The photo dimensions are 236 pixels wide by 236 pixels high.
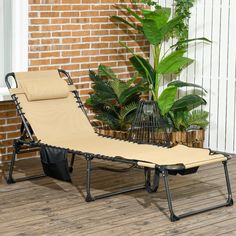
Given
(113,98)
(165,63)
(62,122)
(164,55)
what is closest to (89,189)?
(62,122)

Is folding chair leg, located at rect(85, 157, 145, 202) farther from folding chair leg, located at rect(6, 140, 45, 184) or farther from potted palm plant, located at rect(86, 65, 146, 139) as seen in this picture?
potted palm plant, located at rect(86, 65, 146, 139)

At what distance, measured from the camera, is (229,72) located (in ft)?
26.3

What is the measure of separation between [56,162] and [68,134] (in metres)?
0.61

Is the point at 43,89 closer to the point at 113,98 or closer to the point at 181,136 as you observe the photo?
the point at 113,98

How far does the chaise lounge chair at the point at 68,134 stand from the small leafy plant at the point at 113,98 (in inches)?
21.0

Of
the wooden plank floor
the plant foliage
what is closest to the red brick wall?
the plant foliage

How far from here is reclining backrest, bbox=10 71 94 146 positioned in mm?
6730

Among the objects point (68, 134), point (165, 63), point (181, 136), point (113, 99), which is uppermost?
point (165, 63)

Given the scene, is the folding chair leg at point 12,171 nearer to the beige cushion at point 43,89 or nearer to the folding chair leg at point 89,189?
the beige cushion at point 43,89

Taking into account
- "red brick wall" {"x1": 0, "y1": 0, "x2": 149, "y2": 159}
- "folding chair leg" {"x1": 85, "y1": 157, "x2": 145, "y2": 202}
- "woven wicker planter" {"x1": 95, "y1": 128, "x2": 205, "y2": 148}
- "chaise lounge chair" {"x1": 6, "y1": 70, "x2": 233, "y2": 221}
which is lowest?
"folding chair leg" {"x1": 85, "y1": 157, "x2": 145, "y2": 202}

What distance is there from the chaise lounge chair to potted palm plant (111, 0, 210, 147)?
0.96 metres

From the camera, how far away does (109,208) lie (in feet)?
19.9

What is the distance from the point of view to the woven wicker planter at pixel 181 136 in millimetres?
7828

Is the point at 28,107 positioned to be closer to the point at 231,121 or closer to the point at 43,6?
the point at 43,6
